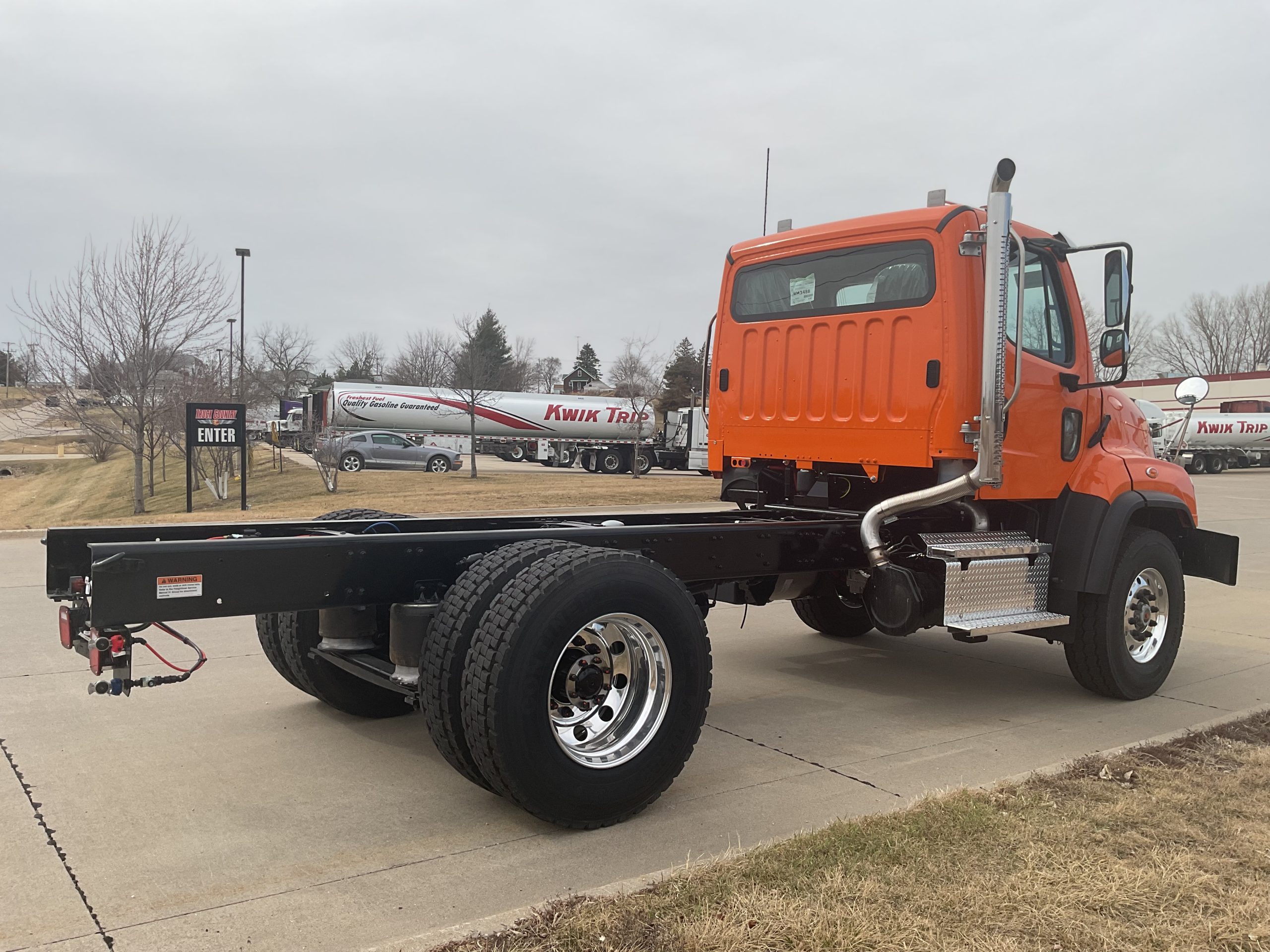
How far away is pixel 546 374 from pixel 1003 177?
3871 inches

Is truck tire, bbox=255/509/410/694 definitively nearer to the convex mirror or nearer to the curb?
the curb

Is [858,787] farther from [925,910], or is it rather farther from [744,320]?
[744,320]

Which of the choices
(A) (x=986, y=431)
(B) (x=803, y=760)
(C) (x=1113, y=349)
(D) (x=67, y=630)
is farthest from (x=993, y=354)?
(D) (x=67, y=630)

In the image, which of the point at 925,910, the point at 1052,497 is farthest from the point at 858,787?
the point at 1052,497

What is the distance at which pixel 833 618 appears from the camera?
7926 mm

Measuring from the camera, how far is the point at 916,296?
18.4 feet

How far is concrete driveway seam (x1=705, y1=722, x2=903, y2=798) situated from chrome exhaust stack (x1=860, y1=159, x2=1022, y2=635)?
1.01 metres

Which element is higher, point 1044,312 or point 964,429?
point 1044,312

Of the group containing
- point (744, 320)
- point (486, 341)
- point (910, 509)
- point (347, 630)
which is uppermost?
point (486, 341)

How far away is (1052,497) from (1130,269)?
4.30 ft

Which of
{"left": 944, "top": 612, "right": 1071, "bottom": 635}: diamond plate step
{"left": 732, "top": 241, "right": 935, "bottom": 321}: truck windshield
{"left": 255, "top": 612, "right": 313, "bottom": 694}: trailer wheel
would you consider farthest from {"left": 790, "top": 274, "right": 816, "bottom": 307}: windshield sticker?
{"left": 255, "top": 612, "right": 313, "bottom": 694}: trailer wheel

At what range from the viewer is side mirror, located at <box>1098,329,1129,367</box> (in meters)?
5.77

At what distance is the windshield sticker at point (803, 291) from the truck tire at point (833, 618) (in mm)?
2510

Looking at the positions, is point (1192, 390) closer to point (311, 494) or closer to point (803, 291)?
point (803, 291)
